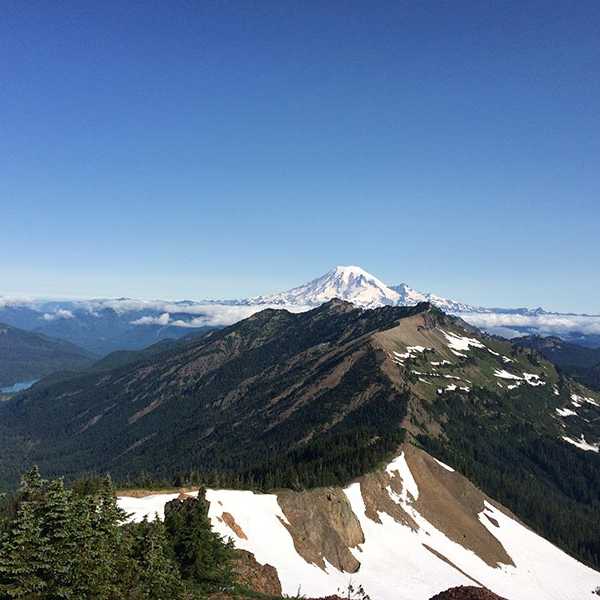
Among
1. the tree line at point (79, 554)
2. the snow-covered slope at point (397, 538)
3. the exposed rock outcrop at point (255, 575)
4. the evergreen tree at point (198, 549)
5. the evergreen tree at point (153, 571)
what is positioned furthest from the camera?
the snow-covered slope at point (397, 538)

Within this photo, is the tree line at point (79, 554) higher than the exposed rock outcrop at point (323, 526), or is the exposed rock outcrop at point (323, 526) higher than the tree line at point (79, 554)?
the tree line at point (79, 554)

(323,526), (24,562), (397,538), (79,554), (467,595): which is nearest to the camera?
(24,562)

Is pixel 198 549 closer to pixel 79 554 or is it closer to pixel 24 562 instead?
pixel 79 554

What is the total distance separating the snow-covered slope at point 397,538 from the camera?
87188 mm

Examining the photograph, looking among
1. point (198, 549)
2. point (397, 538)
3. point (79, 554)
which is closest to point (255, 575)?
point (198, 549)

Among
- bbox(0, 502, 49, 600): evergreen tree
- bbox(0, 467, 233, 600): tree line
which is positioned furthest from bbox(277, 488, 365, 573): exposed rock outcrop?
bbox(0, 502, 49, 600): evergreen tree

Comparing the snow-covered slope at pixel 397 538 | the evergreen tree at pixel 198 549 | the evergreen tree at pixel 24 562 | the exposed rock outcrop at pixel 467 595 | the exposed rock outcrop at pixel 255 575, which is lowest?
the snow-covered slope at pixel 397 538

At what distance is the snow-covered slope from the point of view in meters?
87.2

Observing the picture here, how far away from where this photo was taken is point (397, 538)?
11356 cm

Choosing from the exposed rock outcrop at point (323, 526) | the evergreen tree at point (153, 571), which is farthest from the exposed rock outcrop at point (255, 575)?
the exposed rock outcrop at point (323, 526)

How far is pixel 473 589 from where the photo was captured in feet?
171

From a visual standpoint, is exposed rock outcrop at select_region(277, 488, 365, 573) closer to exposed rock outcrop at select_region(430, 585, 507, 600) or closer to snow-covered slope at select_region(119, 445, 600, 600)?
snow-covered slope at select_region(119, 445, 600, 600)

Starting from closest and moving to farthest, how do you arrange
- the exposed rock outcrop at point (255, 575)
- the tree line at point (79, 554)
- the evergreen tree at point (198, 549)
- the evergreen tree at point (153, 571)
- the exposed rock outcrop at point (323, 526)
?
1. the tree line at point (79, 554)
2. the evergreen tree at point (153, 571)
3. the evergreen tree at point (198, 549)
4. the exposed rock outcrop at point (255, 575)
5. the exposed rock outcrop at point (323, 526)

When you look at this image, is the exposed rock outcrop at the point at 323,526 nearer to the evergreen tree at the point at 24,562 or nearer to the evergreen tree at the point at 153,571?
the evergreen tree at the point at 153,571
